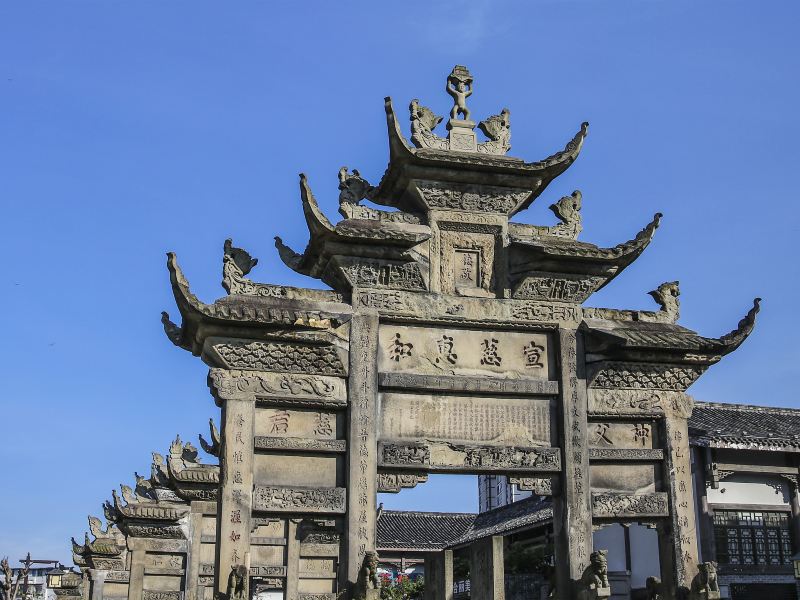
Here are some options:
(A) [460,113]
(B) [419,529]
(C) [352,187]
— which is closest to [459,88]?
(A) [460,113]

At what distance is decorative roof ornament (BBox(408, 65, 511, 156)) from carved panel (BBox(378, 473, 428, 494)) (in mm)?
4978

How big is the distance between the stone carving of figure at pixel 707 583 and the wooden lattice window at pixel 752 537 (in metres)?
12.3

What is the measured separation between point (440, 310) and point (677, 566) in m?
5.26

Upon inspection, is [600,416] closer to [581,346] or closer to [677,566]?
[581,346]

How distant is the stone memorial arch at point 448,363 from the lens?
14.1 m

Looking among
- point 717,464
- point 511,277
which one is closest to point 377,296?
point 511,277

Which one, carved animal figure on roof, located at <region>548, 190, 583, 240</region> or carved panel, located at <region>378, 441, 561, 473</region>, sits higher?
carved animal figure on roof, located at <region>548, 190, 583, 240</region>

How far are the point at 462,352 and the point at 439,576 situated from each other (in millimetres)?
3629

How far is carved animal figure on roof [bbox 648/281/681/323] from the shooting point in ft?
53.2

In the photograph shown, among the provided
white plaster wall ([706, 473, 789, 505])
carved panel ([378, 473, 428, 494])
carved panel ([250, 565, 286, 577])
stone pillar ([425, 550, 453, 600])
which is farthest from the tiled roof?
carved panel ([378, 473, 428, 494])

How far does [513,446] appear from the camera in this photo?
14.9 meters

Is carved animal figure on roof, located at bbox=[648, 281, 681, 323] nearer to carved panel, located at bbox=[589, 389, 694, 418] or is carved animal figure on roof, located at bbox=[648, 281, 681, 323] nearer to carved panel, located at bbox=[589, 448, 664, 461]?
carved panel, located at bbox=[589, 389, 694, 418]

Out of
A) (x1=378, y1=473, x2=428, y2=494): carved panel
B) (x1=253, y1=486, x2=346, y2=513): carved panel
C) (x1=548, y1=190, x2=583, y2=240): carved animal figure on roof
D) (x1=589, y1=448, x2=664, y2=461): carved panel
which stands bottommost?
(x1=253, y1=486, x2=346, y2=513): carved panel

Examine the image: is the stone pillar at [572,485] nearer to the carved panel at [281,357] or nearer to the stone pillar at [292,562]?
Answer: the carved panel at [281,357]
